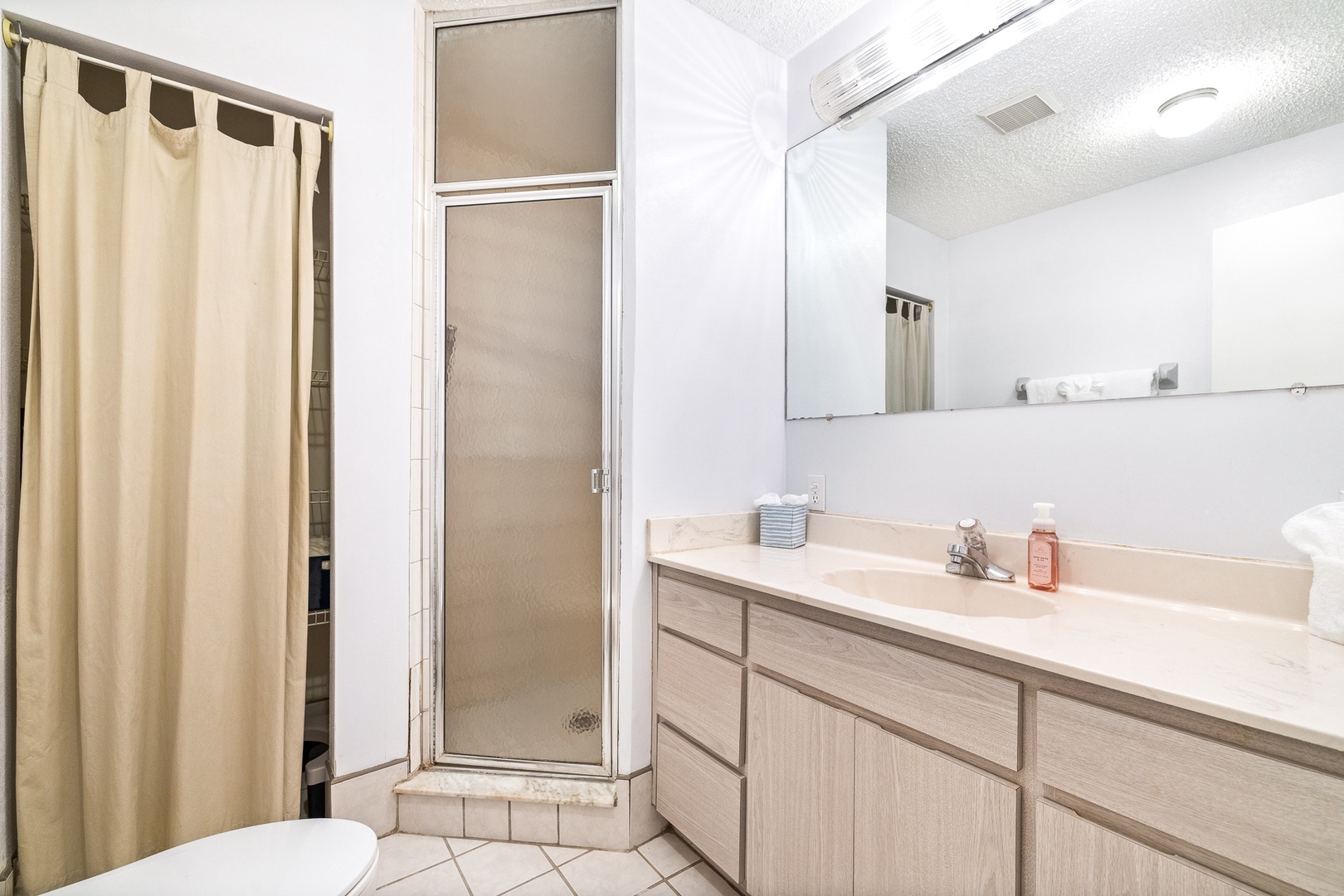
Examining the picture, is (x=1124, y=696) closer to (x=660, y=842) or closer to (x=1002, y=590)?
(x=1002, y=590)

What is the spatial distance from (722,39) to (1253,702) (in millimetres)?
1986

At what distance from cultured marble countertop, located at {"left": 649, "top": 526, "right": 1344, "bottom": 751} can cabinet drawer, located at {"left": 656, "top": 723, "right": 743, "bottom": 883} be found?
1.60ft

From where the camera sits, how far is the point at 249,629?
135 centimetres

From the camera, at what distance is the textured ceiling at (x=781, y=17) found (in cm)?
163

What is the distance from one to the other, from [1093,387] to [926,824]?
0.94 meters

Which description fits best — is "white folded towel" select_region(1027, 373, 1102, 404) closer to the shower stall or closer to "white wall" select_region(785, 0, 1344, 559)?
"white wall" select_region(785, 0, 1344, 559)

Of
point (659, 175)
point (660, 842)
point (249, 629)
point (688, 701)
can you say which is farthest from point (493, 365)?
point (660, 842)

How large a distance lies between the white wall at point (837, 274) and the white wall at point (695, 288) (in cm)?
7

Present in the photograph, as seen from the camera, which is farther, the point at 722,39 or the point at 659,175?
the point at 722,39

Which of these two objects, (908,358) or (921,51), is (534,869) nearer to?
(908,358)

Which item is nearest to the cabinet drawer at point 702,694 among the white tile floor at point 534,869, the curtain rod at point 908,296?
the white tile floor at point 534,869

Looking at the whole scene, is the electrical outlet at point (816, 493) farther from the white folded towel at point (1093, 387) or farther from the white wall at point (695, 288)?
the white folded towel at point (1093, 387)

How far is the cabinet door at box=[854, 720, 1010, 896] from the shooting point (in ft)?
2.62

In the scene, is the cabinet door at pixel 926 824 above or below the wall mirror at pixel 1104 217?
below
